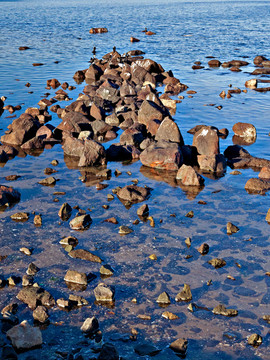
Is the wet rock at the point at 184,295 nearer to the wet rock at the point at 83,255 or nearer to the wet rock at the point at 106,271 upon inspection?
the wet rock at the point at 106,271

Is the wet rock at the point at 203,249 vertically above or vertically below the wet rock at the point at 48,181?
below

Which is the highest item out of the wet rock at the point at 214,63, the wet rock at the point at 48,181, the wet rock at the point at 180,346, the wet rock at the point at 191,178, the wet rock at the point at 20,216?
the wet rock at the point at 214,63

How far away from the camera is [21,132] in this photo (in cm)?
2055

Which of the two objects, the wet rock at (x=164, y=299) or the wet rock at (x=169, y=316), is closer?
the wet rock at (x=169, y=316)

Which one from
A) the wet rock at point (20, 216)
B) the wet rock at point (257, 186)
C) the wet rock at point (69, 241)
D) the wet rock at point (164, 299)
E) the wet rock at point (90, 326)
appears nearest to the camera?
the wet rock at point (90, 326)

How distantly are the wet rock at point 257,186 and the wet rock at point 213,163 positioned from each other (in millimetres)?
1797

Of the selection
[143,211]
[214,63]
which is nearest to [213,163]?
[143,211]

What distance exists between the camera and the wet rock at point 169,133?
760 inches

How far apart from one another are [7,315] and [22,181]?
7.82 metres

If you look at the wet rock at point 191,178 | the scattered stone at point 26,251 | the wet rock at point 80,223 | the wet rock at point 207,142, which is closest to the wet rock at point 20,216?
the wet rock at point 80,223

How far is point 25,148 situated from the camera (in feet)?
65.7

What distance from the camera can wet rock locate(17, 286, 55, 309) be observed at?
9.76m

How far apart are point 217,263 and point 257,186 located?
5260 mm

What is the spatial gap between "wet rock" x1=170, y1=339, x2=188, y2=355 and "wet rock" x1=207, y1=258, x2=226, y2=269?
3092 millimetres
